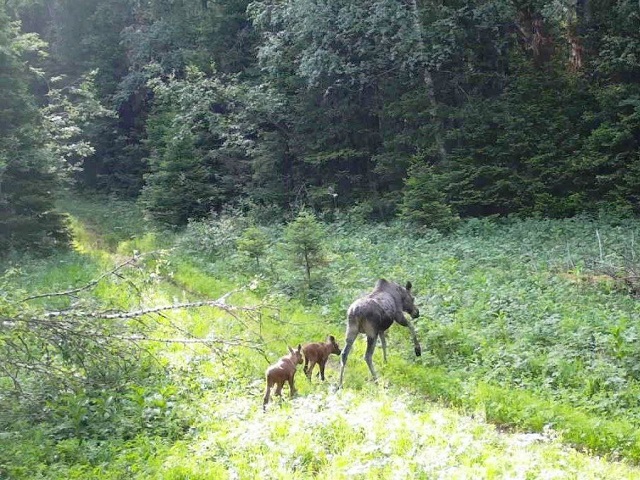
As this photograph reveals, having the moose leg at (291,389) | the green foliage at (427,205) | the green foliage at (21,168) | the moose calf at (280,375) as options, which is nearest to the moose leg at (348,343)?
the moose leg at (291,389)

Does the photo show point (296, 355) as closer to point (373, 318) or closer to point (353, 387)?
point (353, 387)

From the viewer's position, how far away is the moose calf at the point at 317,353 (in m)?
9.88

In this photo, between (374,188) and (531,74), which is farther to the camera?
(374,188)

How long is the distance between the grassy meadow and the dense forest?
8228 mm

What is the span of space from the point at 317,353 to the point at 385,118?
18584mm

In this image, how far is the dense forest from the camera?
22422 mm

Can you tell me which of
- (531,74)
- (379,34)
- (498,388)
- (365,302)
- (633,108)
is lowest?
(498,388)

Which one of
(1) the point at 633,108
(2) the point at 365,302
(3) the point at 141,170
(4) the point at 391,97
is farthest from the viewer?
(3) the point at 141,170

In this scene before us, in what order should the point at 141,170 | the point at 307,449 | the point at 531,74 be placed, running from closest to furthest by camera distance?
the point at 307,449 < the point at 531,74 < the point at 141,170

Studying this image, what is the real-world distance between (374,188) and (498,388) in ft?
61.2

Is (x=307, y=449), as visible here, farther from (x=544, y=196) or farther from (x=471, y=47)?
(x=471, y=47)

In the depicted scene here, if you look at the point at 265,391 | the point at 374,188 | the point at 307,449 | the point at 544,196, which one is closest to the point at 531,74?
the point at 544,196

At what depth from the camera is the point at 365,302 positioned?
10180 mm

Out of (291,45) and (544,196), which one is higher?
(291,45)
